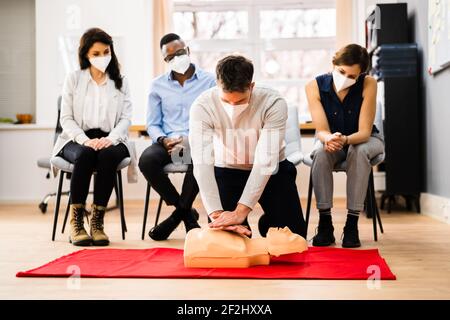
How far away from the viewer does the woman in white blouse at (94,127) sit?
295 centimetres

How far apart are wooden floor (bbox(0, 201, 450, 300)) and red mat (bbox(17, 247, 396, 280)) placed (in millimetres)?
53

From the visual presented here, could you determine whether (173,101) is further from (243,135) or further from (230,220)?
(230,220)

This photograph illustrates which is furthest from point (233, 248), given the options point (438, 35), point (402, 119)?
point (402, 119)

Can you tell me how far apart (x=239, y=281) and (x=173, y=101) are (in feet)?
5.03

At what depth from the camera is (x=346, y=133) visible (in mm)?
2967

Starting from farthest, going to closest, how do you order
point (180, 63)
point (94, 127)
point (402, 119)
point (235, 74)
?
point (402, 119), point (180, 63), point (94, 127), point (235, 74)

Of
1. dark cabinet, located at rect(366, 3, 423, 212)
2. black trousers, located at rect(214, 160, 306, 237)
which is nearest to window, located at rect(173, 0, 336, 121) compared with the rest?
dark cabinet, located at rect(366, 3, 423, 212)

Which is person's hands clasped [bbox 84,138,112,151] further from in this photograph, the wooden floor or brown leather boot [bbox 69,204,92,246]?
the wooden floor

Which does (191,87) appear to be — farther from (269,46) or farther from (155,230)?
(269,46)

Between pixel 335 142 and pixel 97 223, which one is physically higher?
pixel 335 142

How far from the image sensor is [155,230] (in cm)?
306

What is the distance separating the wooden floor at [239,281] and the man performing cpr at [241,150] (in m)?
0.35

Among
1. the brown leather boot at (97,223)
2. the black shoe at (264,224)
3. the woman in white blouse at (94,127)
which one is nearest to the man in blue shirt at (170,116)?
the woman in white blouse at (94,127)

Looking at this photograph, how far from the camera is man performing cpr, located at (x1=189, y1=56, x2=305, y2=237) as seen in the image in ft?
7.21
